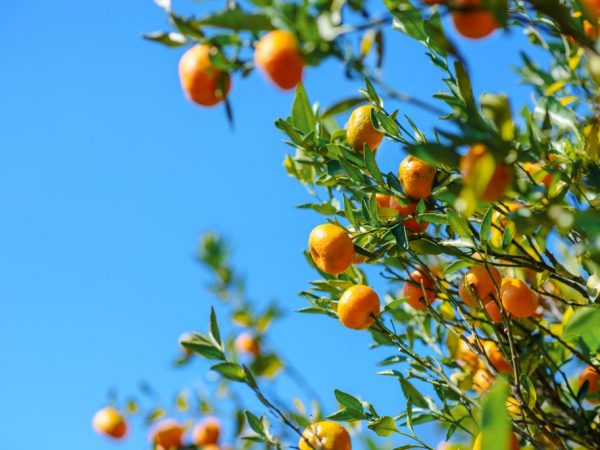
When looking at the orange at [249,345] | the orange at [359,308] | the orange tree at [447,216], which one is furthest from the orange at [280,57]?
the orange at [249,345]

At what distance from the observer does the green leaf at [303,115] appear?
1.61 metres

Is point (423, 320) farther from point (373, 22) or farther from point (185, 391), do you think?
point (373, 22)

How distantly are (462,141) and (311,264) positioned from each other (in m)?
1.11

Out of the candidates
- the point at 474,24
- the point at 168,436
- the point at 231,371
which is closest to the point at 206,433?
the point at 168,436

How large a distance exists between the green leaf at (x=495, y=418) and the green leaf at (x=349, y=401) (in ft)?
2.72

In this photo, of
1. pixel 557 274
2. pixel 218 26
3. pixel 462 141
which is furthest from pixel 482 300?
pixel 218 26

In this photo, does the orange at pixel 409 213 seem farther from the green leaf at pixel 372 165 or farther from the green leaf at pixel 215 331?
the green leaf at pixel 215 331

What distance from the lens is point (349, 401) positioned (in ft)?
4.95

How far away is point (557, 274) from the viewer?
1.42 metres

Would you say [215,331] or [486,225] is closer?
[486,225]

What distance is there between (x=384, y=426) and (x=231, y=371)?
38 cm

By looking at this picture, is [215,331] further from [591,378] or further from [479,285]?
[591,378]

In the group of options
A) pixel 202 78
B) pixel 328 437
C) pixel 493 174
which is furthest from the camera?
pixel 328 437

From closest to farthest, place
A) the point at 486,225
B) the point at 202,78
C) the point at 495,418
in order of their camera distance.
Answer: the point at 495,418
the point at 202,78
the point at 486,225
